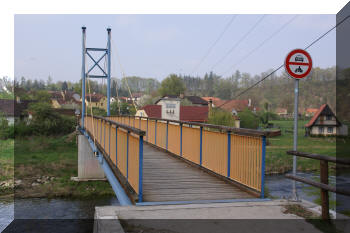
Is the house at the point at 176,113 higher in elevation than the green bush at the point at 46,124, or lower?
higher

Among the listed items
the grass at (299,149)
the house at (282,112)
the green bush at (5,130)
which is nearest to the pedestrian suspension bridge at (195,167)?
the grass at (299,149)

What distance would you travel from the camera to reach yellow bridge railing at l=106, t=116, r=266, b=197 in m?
5.82

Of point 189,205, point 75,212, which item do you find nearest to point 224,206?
point 189,205

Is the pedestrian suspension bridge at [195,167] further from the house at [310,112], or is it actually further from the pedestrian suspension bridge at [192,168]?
the house at [310,112]

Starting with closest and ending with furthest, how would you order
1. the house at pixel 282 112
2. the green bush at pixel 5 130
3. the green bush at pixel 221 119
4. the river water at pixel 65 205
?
the river water at pixel 65 205
the green bush at pixel 5 130
the green bush at pixel 221 119
the house at pixel 282 112

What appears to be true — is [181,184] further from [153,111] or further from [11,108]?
[11,108]

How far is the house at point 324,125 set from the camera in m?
52.2

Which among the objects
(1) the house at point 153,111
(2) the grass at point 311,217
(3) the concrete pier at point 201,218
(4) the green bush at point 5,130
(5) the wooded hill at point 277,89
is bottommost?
(4) the green bush at point 5,130

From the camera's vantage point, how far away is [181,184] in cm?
675

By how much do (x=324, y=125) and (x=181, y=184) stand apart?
1988 inches

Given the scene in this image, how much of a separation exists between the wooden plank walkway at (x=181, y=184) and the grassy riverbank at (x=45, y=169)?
15.1 meters

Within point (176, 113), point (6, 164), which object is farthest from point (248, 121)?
point (6, 164)

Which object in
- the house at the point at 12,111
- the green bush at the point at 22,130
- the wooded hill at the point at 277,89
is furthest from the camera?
the wooded hill at the point at 277,89

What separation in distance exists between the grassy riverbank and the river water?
1.42m
